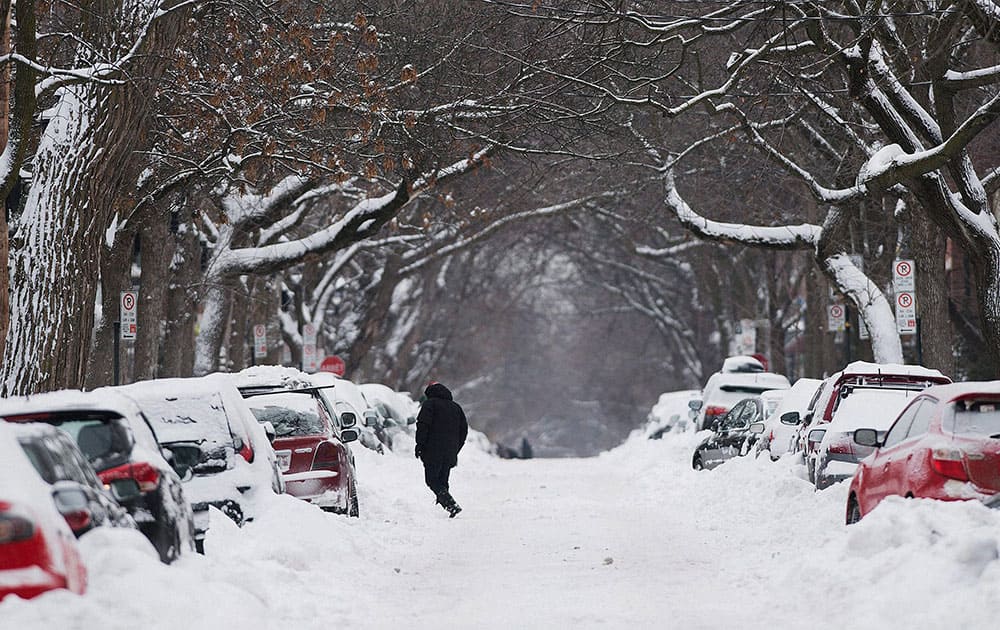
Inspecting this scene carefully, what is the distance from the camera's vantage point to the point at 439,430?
21.0m

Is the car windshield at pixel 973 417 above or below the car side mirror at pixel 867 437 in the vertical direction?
above

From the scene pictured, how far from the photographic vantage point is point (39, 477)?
311 inches

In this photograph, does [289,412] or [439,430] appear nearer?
[289,412]

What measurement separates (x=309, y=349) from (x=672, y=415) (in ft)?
34.4

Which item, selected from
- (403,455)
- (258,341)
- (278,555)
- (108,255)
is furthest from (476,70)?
(258,341)

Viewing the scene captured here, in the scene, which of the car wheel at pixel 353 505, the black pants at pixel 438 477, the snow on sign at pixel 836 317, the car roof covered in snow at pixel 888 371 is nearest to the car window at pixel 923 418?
Result: the car roof covered in snow at pixel 888 371

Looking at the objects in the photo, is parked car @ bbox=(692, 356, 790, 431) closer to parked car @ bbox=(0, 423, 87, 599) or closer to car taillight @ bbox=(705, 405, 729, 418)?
car taillight @ bbox=(705, 405, 729, 418)

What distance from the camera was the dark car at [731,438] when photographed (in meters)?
27.0

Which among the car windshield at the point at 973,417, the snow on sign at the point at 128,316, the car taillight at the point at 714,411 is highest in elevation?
the snow on sign at the point at 128,316

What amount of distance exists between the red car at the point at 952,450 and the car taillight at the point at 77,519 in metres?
6.00

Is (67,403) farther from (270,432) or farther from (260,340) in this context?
(260,340)

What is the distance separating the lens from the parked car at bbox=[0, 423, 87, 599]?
7.40 meters

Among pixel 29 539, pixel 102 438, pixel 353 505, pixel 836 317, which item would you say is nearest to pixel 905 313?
pixel 836 317

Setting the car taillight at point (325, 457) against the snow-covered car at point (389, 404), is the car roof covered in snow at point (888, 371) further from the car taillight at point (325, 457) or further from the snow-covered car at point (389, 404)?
the snow-covered car at point (389, 404)
